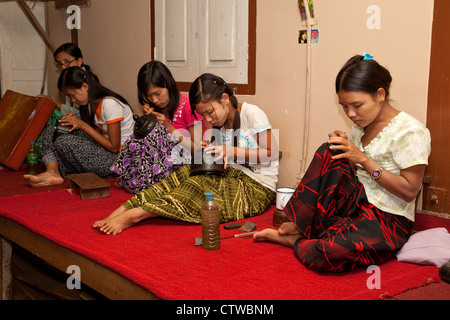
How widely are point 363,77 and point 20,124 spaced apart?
3256 millimetres

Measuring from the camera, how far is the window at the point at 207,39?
3.19 metres

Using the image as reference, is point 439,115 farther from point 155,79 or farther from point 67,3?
point 67,3

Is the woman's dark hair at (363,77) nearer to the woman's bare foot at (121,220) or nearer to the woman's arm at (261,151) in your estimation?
the woman's arm at (261,151)

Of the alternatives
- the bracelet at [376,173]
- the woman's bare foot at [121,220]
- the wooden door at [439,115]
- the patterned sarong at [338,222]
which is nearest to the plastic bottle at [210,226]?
the patterned sarong at [338,222]

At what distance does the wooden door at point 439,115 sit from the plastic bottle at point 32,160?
2.97 meters

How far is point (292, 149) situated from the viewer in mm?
3000

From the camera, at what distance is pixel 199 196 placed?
260 centimetres

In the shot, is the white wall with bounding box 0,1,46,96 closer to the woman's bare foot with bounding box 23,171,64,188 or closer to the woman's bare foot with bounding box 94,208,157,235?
the woman's bare foot with bounding box 23,171,64,188

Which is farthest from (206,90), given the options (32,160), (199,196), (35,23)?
(35,23)
